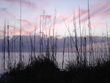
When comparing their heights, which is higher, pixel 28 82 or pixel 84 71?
pixel 84 71

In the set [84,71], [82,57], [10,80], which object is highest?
[82,57]

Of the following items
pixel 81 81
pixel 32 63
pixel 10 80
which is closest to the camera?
pixel 81 81

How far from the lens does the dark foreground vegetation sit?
8.93ft

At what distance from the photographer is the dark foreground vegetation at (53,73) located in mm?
2721

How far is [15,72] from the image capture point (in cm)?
374

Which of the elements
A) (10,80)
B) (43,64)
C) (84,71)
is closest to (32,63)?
(43,64)

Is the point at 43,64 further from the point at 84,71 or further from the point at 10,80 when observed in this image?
the point at 84,71

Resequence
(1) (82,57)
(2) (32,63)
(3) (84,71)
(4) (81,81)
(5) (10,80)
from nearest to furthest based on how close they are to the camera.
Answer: (4) (81,81)
(3) (84,71)
(5) (10,80)
(1) (82,57)
(2) (32,63)

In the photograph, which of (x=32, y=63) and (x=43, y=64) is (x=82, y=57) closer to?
(x=43, y=64)

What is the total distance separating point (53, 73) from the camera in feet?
11.0

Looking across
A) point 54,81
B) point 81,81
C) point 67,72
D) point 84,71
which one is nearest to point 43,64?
point 67,72

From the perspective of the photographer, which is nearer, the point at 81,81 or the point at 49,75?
the point at 81,81

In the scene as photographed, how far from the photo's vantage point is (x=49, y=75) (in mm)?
3158

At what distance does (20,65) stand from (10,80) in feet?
2.36
